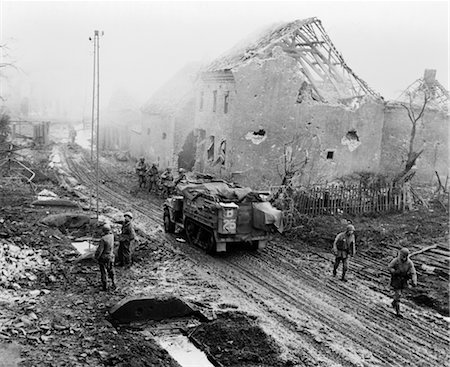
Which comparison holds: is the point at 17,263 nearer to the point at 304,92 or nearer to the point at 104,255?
the point at 104,255

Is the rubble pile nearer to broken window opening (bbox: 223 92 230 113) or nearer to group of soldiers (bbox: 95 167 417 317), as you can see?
group of soldiers (bbox: 95 167 417 317)

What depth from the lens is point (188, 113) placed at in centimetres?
2884

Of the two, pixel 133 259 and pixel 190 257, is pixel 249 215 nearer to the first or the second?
pixel 190 257

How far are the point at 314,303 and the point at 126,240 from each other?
5003mm

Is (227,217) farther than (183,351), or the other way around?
(227,217)

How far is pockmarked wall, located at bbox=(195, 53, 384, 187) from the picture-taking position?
22578 millimetres

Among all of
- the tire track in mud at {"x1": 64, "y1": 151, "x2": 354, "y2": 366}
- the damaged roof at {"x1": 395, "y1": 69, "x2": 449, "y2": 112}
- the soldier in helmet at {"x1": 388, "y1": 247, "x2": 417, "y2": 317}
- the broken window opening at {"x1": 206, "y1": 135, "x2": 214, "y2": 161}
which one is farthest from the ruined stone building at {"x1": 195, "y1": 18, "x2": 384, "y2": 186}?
the soldier in helmet at {"x1": 388, "y1": 247, "x2": 417, "y2": 317}

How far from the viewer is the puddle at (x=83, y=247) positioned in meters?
14.2

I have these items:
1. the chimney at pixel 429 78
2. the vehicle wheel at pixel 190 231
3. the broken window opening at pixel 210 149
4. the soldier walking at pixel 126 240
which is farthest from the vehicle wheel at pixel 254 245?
the chimney at pixel 429 78

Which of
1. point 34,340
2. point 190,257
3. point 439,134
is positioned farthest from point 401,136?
point 34,340

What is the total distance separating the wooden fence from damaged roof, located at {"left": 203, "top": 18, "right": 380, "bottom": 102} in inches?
213

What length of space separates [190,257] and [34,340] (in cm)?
628

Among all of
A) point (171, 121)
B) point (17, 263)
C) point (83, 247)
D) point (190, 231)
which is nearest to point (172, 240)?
point (190, 231)

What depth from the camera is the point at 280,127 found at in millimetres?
22828
